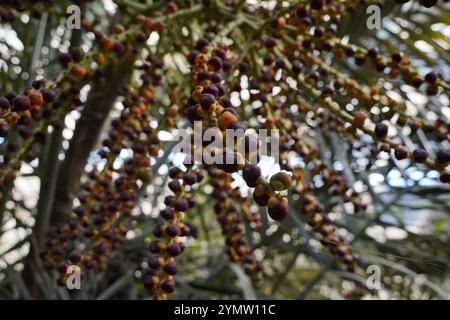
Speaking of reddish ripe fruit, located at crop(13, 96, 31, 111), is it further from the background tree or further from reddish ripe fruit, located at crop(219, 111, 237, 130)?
reddish ripe fruit, located at crop(219, 111, 237, 130)

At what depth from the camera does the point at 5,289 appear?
1536mm

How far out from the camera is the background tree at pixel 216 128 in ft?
2.48

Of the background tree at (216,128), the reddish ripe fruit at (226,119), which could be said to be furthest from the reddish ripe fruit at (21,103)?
the reddish ripe fruit at (226,119)

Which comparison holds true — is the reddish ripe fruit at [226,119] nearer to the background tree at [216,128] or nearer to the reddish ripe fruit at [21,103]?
the background tree at [216,128]

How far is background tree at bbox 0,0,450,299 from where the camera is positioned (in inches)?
29.7

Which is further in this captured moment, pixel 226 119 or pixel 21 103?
pixel 21 103

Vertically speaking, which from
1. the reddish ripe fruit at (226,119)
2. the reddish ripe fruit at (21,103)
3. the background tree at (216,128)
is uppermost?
the reddish ripe fruit at (226,119)

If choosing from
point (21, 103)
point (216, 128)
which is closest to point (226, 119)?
point (216, 128)

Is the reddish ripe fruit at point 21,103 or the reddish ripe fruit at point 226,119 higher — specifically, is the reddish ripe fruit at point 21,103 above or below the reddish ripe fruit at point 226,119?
below

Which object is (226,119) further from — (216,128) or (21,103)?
(21,103)

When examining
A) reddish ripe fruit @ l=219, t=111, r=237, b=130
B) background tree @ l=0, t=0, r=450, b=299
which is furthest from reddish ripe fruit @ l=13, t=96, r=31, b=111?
reddish ripe fruit @ l=219, t=111, r=237, b=130

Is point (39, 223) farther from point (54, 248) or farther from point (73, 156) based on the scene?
point (54, 248)

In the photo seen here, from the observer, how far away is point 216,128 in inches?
23.0
